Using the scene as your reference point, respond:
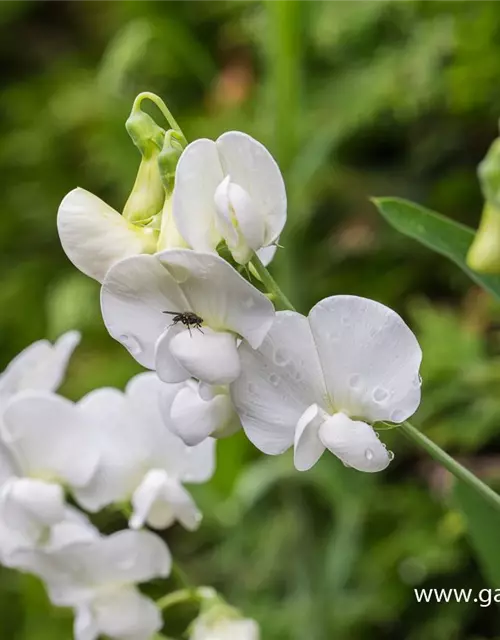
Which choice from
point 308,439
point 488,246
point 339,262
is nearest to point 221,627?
point 308,439

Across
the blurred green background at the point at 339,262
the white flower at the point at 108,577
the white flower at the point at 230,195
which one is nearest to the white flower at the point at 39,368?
the white flower at the point at 108,577

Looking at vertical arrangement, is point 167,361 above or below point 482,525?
above

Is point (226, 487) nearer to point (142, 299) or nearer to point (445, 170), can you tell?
point (445, 170)

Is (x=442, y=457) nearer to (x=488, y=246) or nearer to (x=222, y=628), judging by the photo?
(x=488, y=246)

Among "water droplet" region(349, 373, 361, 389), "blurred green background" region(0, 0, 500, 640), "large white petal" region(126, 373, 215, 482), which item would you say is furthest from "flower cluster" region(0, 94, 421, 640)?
"blurred green background" region(0, 0, 500, 640)

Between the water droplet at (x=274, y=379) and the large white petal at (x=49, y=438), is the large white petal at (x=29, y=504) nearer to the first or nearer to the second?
the large white petal at (x=49, y=438)
